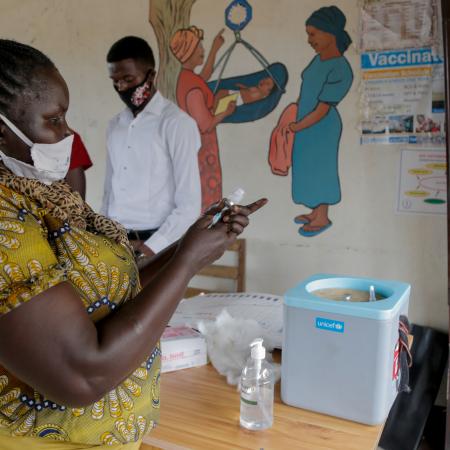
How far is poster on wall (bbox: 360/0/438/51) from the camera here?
2.06m

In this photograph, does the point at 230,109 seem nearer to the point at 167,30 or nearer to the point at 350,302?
the point at 167,30

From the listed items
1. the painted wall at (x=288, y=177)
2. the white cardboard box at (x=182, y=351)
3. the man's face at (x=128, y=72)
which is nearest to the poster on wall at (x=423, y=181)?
the painted wall at (x=288, y=177)

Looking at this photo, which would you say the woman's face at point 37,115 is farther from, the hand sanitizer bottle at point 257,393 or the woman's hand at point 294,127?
the woman's hand at point 294,127

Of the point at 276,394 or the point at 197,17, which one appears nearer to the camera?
the point at 276,394

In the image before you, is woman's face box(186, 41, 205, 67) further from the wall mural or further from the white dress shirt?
the white dress shirt

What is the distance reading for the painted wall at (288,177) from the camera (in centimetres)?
221

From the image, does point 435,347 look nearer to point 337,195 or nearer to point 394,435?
point 394,435

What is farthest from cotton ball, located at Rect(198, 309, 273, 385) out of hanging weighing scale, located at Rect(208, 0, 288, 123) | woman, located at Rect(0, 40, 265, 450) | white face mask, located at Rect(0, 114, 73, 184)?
hanging weighing scale, located at Rect(208, 0, 288, 123)

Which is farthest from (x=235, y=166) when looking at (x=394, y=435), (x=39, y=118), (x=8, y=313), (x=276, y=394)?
(x=8, y=313)

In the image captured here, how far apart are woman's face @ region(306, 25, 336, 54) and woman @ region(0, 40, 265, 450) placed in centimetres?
170

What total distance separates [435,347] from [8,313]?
1.90 m

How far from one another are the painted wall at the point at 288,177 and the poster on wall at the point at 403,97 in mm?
56

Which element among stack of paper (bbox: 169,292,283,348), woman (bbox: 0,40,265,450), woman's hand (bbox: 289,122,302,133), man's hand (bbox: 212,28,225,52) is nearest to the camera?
woman (bbox: 0,40,265,450)

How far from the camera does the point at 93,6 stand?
2.90m
